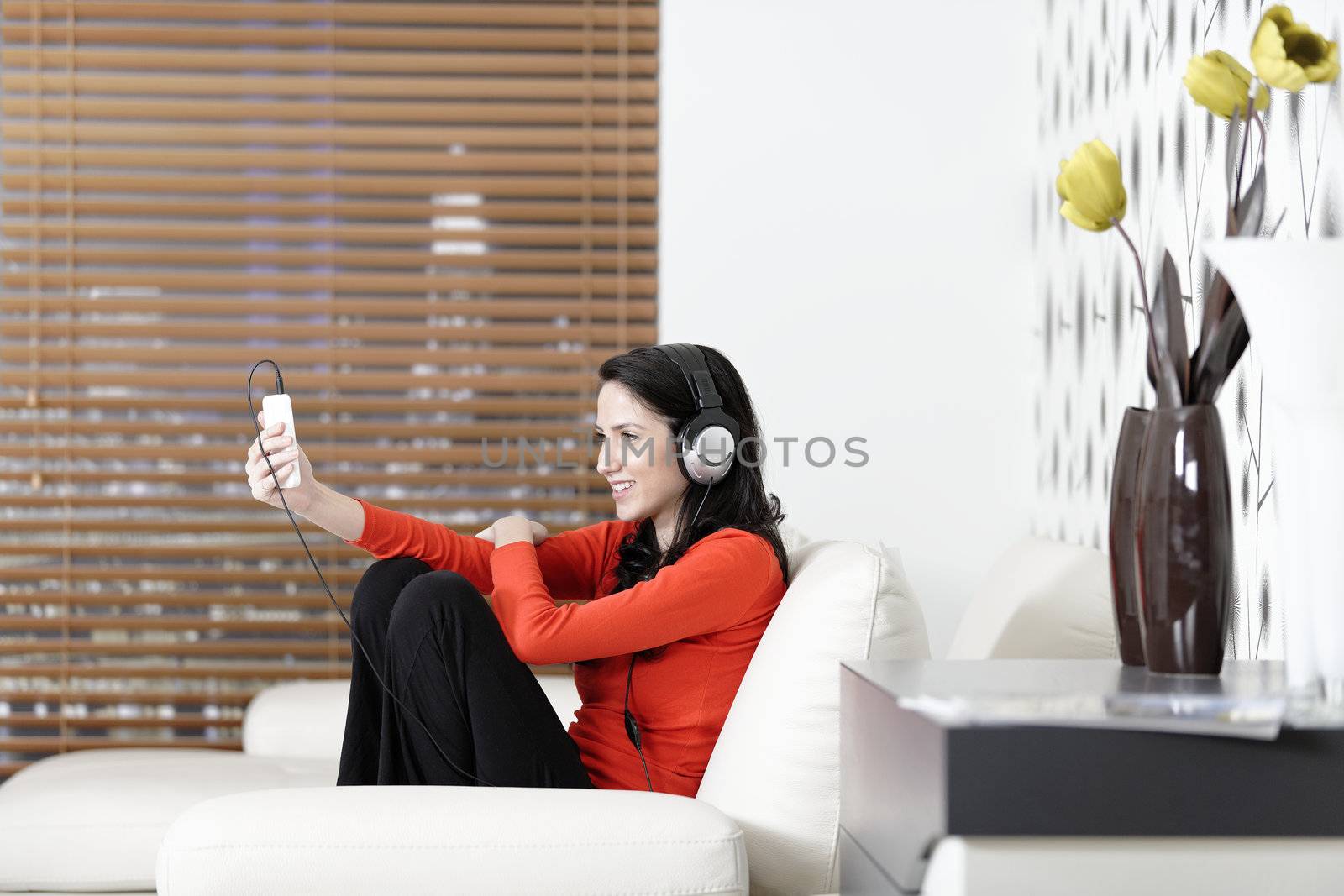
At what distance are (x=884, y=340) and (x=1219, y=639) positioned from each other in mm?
1548

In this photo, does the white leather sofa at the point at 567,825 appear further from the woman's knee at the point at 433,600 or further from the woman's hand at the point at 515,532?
the woman's hand at the point at 515,532

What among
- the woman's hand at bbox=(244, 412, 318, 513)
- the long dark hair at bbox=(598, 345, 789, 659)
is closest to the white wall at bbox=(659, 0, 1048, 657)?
the long dark hair at bbox=(598, 345, 789, 659)

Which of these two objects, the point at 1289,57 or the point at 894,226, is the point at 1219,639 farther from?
the point at 894,226

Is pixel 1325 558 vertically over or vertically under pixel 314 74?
under

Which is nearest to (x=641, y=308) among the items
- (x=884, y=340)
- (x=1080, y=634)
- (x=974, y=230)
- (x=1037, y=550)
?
(x=884, y=340)

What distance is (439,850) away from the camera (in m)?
1.17

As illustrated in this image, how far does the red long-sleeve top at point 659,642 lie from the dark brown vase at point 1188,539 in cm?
59

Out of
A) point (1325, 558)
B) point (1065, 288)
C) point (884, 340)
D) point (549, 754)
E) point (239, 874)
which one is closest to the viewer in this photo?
point (1325, 558)

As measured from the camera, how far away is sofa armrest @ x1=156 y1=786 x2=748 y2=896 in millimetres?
1163

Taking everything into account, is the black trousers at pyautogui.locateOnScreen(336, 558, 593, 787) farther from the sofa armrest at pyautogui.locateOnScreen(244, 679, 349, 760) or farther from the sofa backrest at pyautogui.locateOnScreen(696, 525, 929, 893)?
the sofa armrest at pyautogui.locateOnScreen(244, 679, 349, 760)

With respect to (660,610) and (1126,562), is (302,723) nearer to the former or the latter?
(660,610)

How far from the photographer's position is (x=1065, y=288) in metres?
2.24

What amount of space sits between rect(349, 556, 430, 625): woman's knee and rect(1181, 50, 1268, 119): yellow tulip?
3.49ft

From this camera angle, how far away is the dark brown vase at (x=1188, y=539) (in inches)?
38.8
